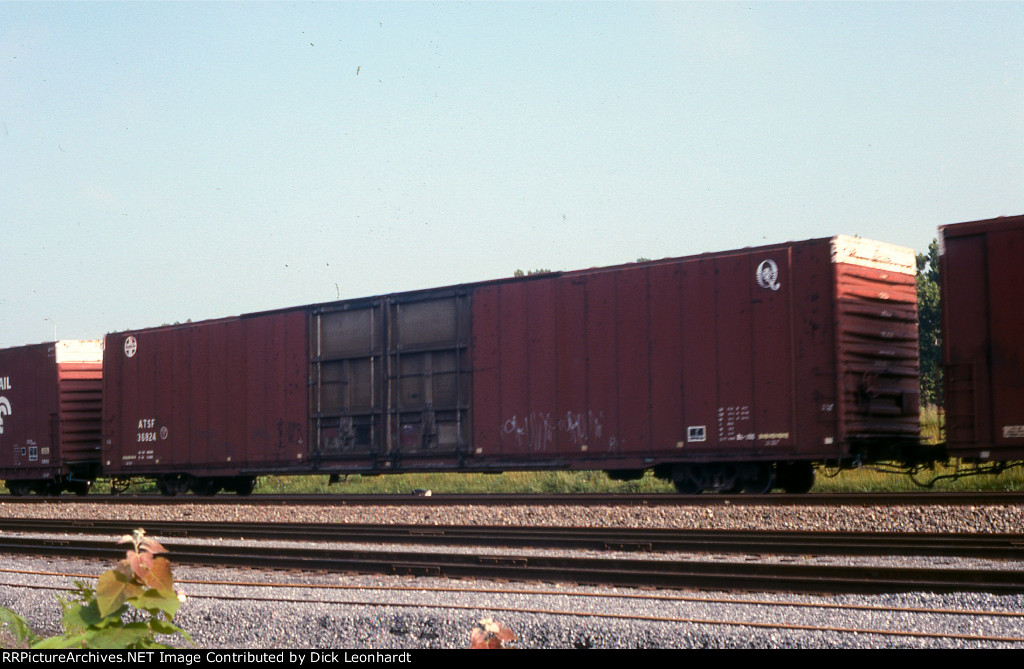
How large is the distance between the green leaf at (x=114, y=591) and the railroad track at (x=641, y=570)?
5.65 meters

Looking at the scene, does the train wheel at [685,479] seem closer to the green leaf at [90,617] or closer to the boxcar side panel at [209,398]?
the boxcar side panel at [209,398]

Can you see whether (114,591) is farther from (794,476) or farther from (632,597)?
(794,476)

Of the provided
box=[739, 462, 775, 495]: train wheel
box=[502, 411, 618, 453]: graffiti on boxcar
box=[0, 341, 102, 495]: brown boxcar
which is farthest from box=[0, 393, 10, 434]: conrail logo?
box=[739, 462, 775, 495]: train wheel

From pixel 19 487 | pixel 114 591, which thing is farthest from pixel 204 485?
pixel 114 591

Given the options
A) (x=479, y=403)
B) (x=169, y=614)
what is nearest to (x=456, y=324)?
(x=479, y=403)

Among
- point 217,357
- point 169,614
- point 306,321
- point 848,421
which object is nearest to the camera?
point 169,614

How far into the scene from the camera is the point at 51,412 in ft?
78.6

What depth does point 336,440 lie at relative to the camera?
59.7 ft

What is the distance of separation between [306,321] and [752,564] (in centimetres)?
1259

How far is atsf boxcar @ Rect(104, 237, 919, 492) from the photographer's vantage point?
43.5 feet

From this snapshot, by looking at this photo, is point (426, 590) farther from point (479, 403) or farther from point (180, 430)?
point (180, 430)

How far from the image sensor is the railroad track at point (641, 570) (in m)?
7.16

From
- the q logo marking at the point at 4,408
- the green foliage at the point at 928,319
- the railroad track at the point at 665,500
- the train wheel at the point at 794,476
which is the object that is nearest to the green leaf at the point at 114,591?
the railroad track at the point at 665,500

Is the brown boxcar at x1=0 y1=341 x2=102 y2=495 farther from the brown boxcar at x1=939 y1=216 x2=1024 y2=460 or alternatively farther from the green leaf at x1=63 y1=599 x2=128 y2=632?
the green leaf at x1=63 y1=599 x2=128 y2=632
